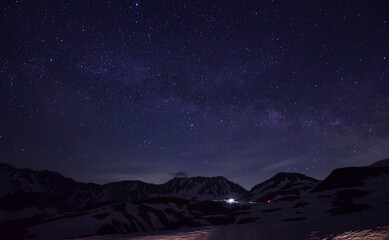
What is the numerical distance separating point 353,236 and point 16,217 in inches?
3854

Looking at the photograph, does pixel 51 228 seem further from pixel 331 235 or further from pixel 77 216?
pixel 331 235

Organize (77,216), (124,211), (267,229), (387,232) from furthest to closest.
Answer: (124,211) → (77,216) → (267,229) → (387,232)

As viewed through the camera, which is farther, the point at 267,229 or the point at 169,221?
the point at 169,221

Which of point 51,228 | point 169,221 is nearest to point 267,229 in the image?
point 51,228

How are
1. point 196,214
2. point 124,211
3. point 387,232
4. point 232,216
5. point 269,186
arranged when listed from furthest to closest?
point 269,186
point 196,214
point 232,216
point 124,211
point 387,232

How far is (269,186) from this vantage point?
17712cm

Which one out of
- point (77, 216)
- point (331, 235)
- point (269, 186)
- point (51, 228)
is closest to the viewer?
point (331, 235)

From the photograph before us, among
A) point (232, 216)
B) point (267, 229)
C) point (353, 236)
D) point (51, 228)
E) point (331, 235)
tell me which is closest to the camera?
point (353, 236)

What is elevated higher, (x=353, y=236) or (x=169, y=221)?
(x=353, y=236)

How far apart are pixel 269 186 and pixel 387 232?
178335mm

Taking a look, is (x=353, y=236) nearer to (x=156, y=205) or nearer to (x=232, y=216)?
(x=232, y=216)

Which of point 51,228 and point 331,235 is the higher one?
point 331,235

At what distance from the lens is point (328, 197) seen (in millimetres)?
83312

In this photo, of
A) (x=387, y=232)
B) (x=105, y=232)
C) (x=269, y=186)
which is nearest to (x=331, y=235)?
(x=387, y=232)
